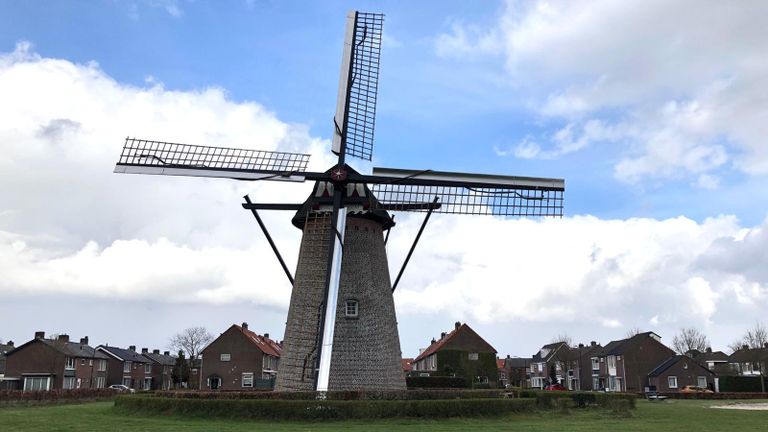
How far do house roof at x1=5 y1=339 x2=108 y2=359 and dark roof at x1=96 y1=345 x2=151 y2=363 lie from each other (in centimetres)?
226

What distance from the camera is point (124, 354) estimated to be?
75.0 m

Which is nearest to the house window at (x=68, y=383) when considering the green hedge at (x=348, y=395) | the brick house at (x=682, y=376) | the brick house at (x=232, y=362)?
the brick house at (x=232, y=362)

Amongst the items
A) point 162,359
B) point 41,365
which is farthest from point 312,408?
point 162,359

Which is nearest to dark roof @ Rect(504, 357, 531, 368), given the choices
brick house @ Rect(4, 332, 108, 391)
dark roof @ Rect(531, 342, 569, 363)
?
dark roof @ Rect(531, 342, 569, 363)

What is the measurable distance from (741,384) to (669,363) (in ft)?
24.4

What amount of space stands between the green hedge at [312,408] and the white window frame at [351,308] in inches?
155

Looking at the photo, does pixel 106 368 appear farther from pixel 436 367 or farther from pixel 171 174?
pixel 171 174

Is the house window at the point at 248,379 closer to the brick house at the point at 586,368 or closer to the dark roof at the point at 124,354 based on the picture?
the dark roof at the point at 124,354

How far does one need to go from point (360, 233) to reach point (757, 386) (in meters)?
52.7

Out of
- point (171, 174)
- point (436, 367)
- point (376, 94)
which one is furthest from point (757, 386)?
point (171, 174)

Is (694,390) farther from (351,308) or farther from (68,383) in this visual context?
(68,383)

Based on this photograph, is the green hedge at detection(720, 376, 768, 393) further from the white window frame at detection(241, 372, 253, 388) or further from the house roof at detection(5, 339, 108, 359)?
the house roof at detection(5, 339, 108, 359)

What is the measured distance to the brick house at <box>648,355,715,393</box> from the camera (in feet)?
218

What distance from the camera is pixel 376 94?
2911 centimetres
